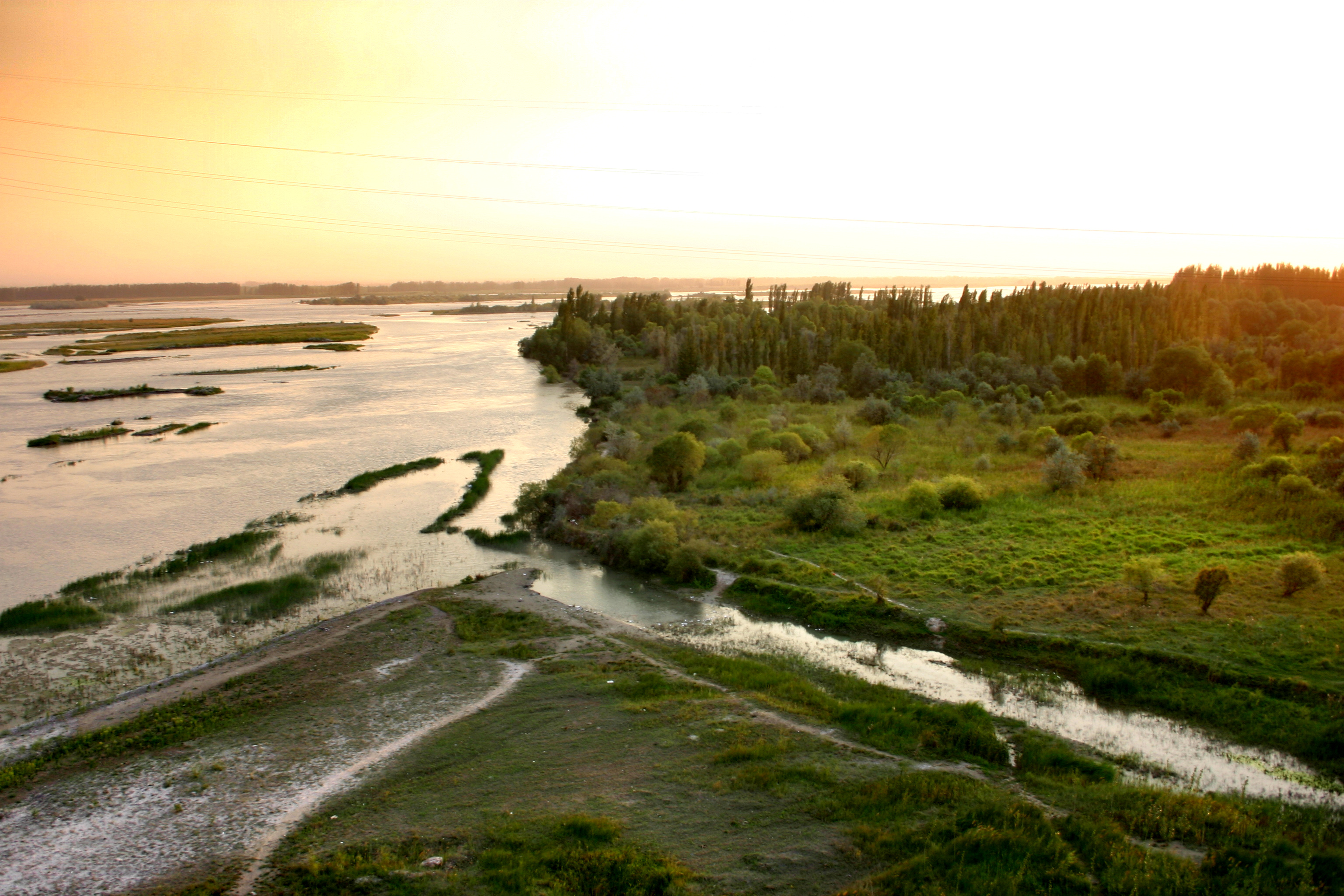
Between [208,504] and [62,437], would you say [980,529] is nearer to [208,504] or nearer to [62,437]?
[208,504]

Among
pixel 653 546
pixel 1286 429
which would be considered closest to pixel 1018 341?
pixel 1286 429

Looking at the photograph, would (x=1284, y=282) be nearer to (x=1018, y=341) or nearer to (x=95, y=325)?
(x=1018, y=341)

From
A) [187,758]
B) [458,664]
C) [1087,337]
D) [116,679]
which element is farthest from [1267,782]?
[1087,337]

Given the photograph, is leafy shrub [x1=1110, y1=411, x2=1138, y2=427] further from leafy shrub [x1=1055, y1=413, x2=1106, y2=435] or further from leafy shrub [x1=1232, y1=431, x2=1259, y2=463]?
leafy shrub [x1=1232, y1=431, x2=1259, y2=463]

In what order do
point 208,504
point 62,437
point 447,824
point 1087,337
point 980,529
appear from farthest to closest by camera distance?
point 1087,337, point 62,437, point 208,504, point 980,529, point 447,824

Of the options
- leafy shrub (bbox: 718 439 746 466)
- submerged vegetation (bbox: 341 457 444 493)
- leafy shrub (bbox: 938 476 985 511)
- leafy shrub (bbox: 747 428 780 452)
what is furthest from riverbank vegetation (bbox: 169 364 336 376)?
leafy shrub (bbox: 938 476 985 511)

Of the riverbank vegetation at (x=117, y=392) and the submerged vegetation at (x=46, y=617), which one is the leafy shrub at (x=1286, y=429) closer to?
the submerged vegetation at (x=46, y=617)

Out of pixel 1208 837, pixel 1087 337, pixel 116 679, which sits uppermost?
pixel 1087 337

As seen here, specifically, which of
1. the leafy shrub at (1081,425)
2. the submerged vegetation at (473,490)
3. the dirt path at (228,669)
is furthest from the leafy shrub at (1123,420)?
the dirt path at (228,669)
